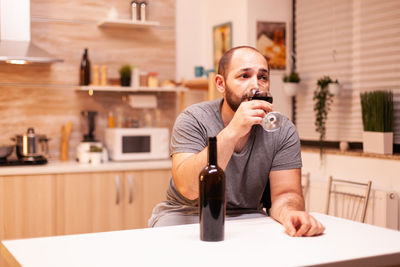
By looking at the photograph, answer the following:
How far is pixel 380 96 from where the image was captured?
2939 mm

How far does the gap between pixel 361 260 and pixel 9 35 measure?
317 cm

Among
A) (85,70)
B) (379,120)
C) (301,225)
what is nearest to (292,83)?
(379,120)

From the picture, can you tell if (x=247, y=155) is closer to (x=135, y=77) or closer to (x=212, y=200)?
(x=212, y=200)

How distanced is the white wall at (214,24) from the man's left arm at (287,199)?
2058 mm

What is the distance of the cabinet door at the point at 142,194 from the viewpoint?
3.78m

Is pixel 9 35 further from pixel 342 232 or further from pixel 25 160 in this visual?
pixel 342 232

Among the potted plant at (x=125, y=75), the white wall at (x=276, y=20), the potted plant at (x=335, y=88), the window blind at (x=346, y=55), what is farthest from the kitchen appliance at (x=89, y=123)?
the potted plant at (x=335, y=88)

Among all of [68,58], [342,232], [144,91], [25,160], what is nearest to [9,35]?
[68,58]

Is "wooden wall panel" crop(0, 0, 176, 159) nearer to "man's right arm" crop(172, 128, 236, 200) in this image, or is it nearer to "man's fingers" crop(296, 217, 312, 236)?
"man's right arm" crop(172, 128, 236, 200)

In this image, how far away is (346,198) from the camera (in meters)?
3.12

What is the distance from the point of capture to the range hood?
11.6 feet

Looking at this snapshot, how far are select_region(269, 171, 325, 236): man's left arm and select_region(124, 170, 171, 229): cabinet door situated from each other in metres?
1.94

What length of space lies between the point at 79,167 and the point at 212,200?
7.89 ft

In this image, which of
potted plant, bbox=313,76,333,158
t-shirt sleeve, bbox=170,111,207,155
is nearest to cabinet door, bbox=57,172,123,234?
potted plant, bbox=313,76,333,158
